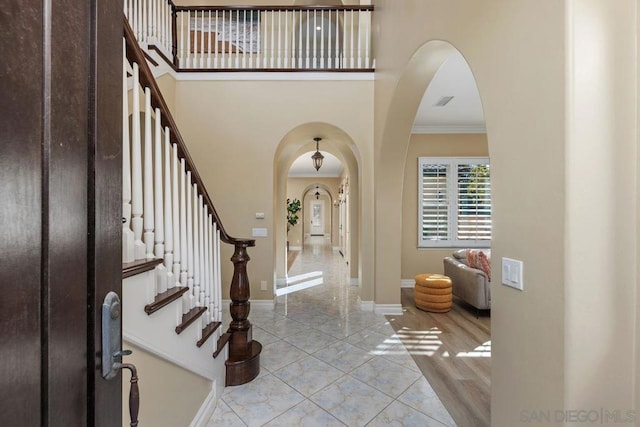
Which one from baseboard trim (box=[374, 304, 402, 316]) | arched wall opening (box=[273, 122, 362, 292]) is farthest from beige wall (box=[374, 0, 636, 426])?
arched wall opening (box=[273, 122, 362, 292])

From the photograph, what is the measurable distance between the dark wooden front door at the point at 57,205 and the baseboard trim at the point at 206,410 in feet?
4.62

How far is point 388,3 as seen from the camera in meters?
3.20

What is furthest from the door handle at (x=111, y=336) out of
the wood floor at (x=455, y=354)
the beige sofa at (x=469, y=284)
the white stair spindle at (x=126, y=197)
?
the beige sofa at (x=469, y=284)

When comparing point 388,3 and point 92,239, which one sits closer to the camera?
point 92,239

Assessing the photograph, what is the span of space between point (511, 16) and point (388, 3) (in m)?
2.44

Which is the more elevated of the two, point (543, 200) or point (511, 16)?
point (511, 16)

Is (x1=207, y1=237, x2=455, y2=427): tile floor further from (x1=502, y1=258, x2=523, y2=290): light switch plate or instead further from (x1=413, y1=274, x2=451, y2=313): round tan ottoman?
(x1=502, y1=258, x2=523, y2=290): light switch plate

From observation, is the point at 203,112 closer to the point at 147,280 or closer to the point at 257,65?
the point at 257,65

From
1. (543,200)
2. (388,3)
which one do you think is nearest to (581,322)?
(543,200)

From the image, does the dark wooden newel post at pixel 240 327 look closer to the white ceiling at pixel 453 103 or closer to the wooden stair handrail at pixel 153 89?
the wooden stair handrail at pixel 153 89

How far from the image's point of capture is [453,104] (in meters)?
4.22

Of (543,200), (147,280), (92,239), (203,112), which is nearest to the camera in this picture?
(92,239)

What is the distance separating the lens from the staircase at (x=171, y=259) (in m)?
1.19

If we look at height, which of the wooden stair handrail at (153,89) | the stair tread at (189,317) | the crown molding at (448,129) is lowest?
the stair tread at (189,317)
